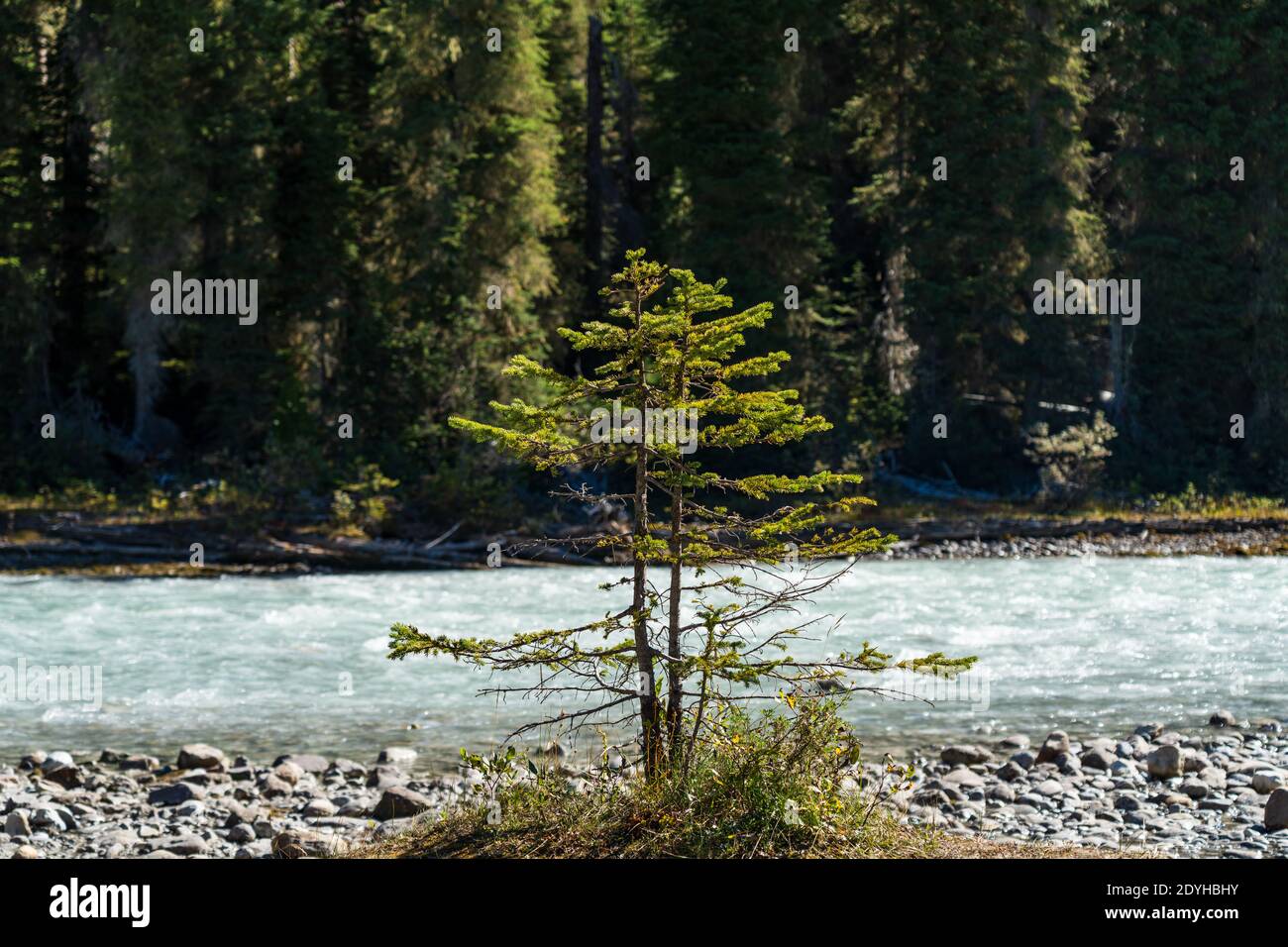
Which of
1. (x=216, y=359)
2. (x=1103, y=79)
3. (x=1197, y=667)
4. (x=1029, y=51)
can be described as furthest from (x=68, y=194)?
(x=1197, y=667)

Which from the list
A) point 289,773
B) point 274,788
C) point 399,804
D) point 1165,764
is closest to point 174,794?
point 274,788

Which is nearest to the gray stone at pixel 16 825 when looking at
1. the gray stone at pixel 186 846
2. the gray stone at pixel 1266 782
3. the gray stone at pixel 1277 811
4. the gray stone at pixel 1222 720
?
the gray stone at pixel 186 846

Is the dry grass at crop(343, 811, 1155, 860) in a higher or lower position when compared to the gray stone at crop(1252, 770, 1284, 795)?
higher

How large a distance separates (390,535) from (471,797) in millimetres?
18011

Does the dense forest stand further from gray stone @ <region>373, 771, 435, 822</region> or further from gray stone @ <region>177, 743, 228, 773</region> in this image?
gray stone @ <region>373, 771, 435, 822</region>

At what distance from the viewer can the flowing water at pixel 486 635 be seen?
543 inches

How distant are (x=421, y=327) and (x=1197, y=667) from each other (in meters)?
18.9

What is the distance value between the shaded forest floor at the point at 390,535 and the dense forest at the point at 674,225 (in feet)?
7.40

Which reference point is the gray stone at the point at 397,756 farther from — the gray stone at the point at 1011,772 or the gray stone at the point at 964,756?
the gray stone at the point at 1011,772

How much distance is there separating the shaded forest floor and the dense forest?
2.26 meters

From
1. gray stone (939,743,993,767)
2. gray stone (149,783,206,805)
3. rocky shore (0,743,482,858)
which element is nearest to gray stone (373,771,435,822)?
rocky shore (0,743,482,858)

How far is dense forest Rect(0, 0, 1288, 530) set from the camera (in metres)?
31.1

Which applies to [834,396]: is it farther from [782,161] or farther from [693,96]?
[693,96]

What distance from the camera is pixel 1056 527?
92.4 feet
